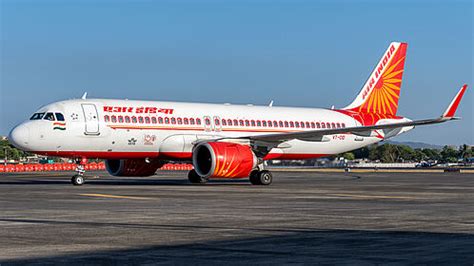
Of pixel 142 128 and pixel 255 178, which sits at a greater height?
pixel 142 128

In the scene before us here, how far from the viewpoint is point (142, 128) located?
1522 inches

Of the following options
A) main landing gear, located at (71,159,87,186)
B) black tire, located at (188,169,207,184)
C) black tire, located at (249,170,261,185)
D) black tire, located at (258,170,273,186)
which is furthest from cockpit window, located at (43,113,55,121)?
black tire, located at (258,170,273,186)

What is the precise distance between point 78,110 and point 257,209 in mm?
18201

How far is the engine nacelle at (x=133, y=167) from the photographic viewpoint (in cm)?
4203

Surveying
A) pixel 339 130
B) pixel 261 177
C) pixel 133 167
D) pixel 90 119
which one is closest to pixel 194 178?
pixel 133 167

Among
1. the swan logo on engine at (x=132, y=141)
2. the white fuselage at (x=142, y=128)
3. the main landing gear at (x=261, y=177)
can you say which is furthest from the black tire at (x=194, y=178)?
the swan logo on engine at (x=132, y=141)

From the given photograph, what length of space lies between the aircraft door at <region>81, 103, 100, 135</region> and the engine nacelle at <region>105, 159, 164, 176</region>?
4.66 metres

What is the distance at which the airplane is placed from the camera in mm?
36938

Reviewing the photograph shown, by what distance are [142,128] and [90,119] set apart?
2546 millimetres

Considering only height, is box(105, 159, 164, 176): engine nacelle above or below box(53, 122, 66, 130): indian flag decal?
below

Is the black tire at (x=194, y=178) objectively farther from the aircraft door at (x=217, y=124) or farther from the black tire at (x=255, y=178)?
the black tire at (x=255, y=178)

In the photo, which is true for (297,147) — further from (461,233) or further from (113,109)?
(461,233)

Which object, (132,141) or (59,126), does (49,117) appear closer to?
(59,126)

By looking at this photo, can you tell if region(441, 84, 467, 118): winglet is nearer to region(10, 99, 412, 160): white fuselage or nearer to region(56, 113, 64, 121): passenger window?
region(10, 99, 412, 160): white fuselage
